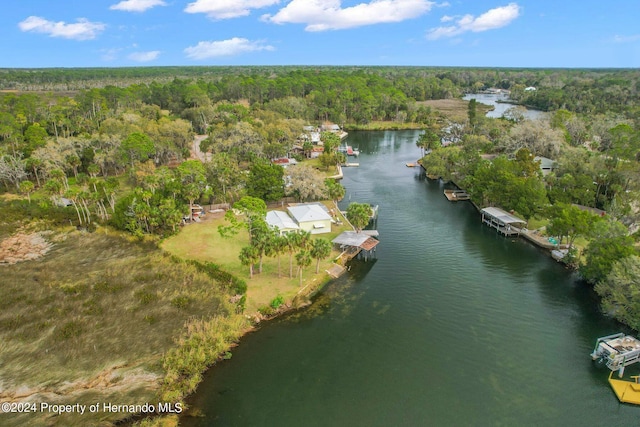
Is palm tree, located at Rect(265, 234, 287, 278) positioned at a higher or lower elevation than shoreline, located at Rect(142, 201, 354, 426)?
higher

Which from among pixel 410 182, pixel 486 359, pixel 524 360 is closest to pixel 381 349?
pixel 486 359

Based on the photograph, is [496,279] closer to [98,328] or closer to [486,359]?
[486,359]

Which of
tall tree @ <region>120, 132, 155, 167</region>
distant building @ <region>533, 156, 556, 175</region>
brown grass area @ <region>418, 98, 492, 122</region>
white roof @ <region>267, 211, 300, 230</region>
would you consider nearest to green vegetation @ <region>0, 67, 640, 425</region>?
tall tree @ <region>120, 132, 155, 167</region>

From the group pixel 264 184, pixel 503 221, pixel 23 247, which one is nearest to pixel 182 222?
pixel 264 184

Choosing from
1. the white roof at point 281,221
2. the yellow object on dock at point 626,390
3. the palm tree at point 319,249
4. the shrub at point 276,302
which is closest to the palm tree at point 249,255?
the shrub at point 276,302

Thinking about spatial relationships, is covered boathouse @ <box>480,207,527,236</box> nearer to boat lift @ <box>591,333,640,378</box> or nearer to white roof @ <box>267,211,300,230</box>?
boat lift @ <box>591,333,640,378</box>

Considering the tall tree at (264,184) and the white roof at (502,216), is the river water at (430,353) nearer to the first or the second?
the white roof at (502,216)

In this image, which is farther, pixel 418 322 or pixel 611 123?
pixel 611 123
